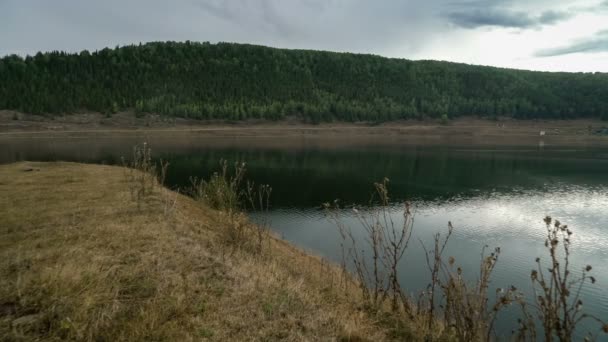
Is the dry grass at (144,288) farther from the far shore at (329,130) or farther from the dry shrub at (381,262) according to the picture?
the far shore at (329,130)

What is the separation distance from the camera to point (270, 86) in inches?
6201

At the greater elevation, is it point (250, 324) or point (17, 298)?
point (17, 298)

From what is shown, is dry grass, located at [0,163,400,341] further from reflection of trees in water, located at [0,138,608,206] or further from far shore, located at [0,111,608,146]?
far shore, located at [0,111,608,146]

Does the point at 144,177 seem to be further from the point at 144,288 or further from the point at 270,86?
the point at 270,86

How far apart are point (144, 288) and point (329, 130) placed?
376 feet

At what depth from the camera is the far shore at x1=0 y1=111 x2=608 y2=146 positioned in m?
90.2

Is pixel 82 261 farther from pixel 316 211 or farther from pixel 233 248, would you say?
pixel 316 211

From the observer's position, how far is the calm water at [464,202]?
50.7 feet

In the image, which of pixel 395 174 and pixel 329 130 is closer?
pixel 395 174

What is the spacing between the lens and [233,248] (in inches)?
369

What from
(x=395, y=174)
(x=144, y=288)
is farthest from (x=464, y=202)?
(x=144, y=288)

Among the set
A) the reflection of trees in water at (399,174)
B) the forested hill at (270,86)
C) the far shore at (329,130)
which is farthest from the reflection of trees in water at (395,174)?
the forested hill at (270,86)

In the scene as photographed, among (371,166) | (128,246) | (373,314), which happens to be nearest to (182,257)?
(128,246)

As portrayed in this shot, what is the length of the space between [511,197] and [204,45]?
7095 inches
